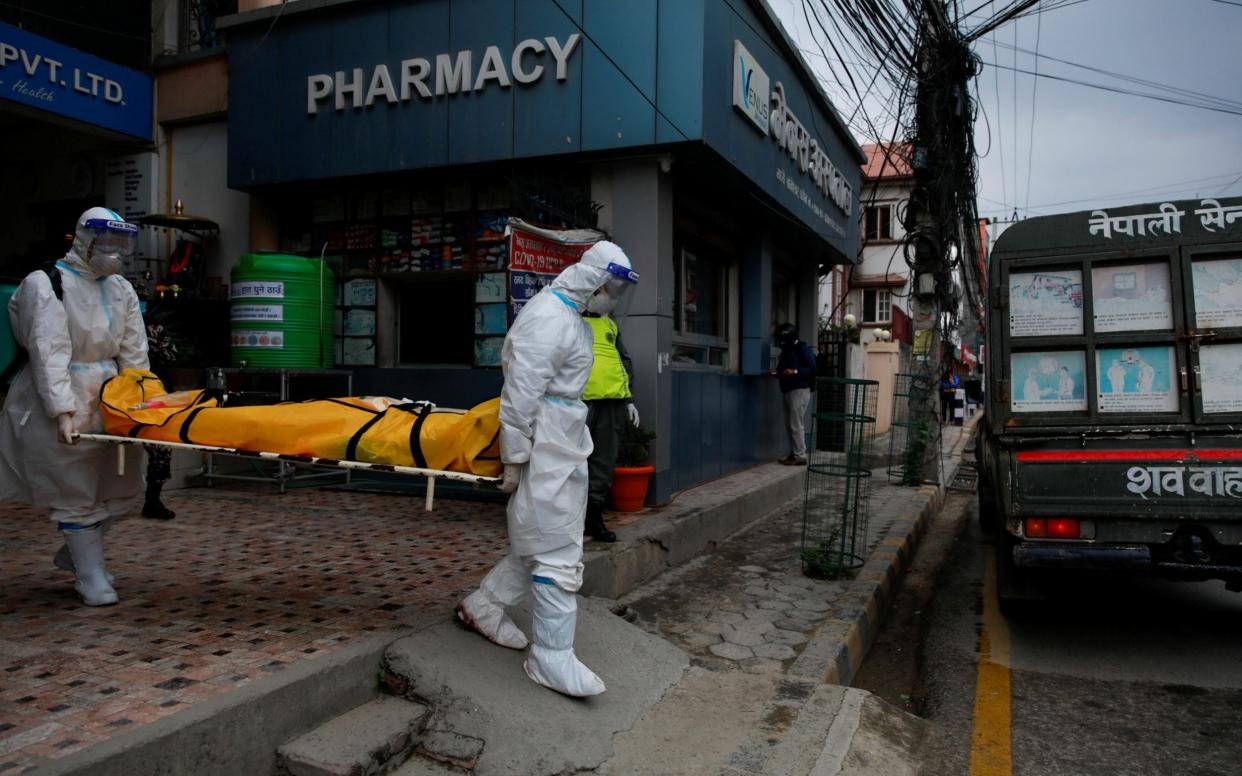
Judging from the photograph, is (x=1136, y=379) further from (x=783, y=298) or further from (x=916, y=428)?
(x=783, y=298)

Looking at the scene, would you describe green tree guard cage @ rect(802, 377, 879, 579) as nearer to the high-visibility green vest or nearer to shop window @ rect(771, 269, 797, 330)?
the high-visibility green vest

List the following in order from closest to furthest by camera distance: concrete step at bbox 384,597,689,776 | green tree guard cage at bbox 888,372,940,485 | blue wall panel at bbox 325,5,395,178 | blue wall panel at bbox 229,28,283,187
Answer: concrete step at bbox 384,597,689,776 → blue wall panel at bbox 325,5,395,178 → blue wall panel at bbox 229,28,283,187 → green tree guard cage at bbox 888,372,940,485

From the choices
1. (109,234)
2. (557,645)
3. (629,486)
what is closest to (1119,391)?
(629,486)

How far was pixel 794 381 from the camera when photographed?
11.2 m

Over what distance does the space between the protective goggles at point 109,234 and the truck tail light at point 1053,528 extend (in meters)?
5.15

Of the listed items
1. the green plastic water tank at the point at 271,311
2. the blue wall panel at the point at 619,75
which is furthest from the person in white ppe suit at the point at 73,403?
the blue wall panel at the point at 619,75

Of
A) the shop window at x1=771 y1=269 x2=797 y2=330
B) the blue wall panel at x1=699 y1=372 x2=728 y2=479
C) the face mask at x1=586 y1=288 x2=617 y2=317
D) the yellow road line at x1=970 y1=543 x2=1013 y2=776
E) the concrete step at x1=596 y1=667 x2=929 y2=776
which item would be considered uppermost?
the shop window at x1=771 y1=269 x2=797 y2=330

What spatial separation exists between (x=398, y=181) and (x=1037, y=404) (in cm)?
601

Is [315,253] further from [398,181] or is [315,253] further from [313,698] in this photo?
[313,698]

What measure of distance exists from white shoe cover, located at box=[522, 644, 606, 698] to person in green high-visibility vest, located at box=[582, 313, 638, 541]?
227cm

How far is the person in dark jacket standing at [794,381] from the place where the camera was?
11172 millimetres

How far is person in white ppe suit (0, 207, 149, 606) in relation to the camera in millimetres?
3965

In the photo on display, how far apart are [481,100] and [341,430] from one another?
4.76 m

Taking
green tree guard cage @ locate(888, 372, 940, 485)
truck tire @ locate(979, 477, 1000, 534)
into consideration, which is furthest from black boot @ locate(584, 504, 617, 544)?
green tree guard cage @ locate(888, 372, 940, 485)
